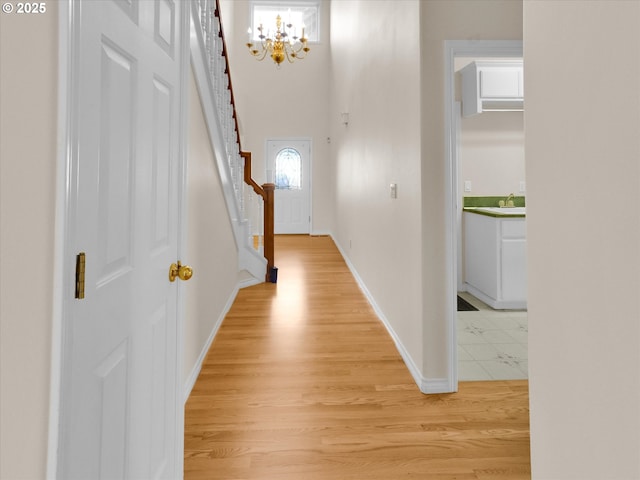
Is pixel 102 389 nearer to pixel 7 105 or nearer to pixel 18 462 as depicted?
pixel 18 462

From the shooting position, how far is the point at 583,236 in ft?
2.90

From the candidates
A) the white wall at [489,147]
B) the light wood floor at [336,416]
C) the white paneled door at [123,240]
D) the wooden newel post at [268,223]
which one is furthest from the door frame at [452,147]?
the wooden newel post at [268,223]

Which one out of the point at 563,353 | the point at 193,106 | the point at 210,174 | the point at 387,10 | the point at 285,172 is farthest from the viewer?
the point at 285,172

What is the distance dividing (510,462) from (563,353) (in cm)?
106

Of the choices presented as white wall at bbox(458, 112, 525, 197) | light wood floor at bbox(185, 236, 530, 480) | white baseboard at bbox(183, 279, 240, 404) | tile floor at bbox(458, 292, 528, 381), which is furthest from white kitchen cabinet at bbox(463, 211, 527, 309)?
white baseboard at bbox(183, 279, 240, 404)

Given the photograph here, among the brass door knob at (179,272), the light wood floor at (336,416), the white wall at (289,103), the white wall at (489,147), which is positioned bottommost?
the light wood floor at (336,416)

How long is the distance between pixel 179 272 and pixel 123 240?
437mm

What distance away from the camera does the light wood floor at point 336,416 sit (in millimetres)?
1719

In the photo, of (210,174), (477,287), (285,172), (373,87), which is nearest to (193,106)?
(210,174)

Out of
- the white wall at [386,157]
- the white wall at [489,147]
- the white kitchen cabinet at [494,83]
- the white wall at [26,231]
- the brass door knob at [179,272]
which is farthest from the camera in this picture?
the white wall at [489,147]

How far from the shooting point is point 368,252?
14.1ft

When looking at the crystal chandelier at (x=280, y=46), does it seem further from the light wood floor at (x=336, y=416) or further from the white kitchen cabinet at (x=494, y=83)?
the light wood floor at (x=336, y=416)

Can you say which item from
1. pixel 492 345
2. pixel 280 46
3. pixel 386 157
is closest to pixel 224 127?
pixel 386 157

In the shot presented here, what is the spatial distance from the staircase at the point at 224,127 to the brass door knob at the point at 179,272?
1469 millimetres
